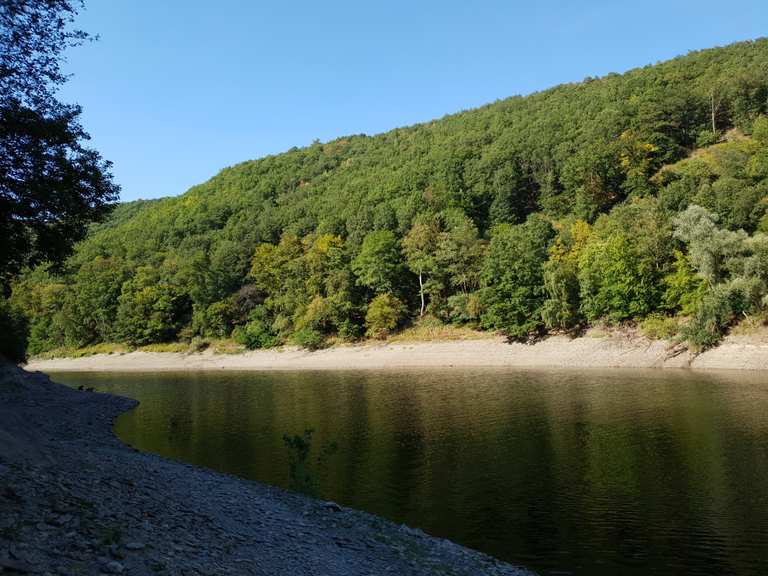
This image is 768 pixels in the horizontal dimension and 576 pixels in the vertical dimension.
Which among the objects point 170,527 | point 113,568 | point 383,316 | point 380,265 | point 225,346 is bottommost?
point 225,346

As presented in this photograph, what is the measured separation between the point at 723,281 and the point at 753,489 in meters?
44.3

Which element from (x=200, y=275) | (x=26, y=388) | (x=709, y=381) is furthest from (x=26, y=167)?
(x=200, y=275)

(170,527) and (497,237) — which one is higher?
(497,237)

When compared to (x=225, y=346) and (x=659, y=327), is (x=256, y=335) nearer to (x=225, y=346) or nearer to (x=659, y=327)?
(x=225, y=346)

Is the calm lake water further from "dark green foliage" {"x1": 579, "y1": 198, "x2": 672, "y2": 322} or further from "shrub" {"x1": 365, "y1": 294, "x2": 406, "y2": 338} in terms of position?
"shrub" {"x1": 365, "y1": 294, "x2": 406, "y2": 338}

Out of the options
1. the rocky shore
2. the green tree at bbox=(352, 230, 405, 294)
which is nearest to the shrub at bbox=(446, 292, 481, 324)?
the green tree at bbox=(352, 230, 405, 294)

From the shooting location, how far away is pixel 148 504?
1180 centimetres

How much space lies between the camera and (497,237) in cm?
7975

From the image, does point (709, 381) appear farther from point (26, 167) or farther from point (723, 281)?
point (26, 167)

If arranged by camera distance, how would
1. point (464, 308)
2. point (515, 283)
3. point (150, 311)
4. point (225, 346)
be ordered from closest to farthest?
point (515, 283) → point (464, 308) → point (225, 346) → point (150, 311)

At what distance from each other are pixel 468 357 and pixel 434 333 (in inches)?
401

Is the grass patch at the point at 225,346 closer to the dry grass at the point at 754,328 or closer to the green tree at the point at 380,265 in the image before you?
the green tree at the point at 380,265

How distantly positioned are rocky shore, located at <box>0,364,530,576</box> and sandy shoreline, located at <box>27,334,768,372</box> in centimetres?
4592

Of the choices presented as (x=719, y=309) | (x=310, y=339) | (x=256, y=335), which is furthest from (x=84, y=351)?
(x=719, y=309)
